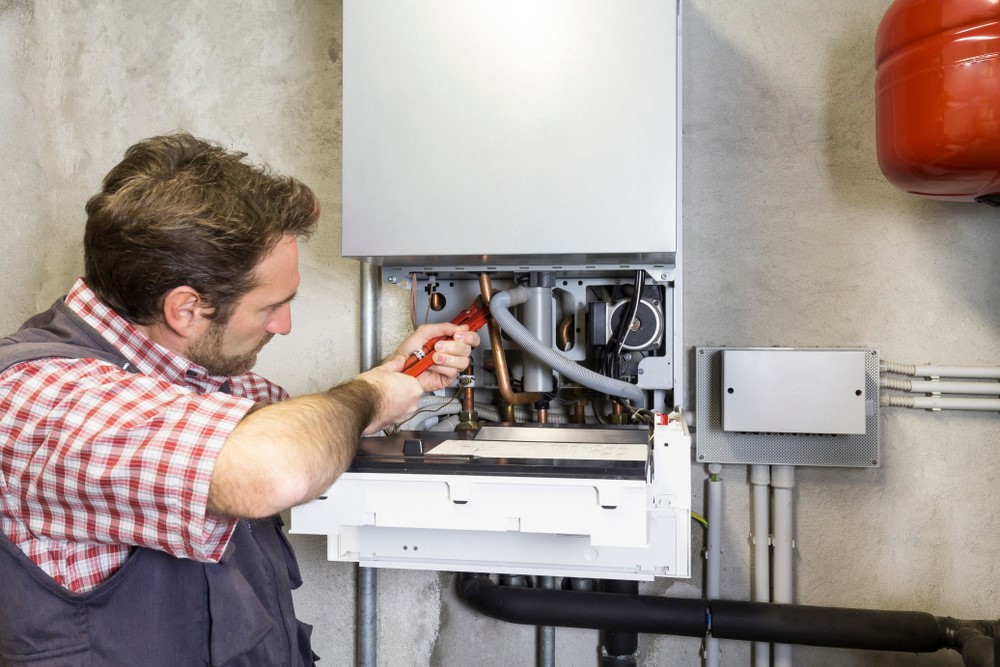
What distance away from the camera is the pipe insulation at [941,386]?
131cm

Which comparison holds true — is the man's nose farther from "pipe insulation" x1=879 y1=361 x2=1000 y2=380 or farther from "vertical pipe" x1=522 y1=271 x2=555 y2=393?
"pipe insulation" x1=879 y1=361 x2=1000 y2=380

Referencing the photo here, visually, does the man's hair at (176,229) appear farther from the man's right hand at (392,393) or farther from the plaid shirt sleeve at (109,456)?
the man's right hand at (392,393)

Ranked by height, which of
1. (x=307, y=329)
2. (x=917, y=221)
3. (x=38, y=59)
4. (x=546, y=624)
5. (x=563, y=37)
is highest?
(x=38, y=59)

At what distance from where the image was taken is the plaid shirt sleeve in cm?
64

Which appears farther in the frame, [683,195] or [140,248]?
[683,195]

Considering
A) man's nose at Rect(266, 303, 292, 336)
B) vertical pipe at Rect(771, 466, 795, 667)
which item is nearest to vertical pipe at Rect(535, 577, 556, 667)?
vertical pipe at Rect(771, 466, 795, 667)

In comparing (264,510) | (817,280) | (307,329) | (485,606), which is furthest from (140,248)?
(817,280)

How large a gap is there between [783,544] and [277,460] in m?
1.04

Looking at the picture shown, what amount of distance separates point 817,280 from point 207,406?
1.11 meters

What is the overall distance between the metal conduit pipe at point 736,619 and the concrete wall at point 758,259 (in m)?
0.10

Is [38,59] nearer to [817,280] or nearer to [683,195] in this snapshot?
[683,195]

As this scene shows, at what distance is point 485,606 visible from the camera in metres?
1.42

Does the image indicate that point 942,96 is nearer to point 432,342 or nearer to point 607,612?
point 432,342

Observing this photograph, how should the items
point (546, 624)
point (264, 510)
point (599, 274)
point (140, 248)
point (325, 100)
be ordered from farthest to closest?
point (325, 100) < point (546, 624) < point (599, 274) < point (140, 248) < point (264, 510)
